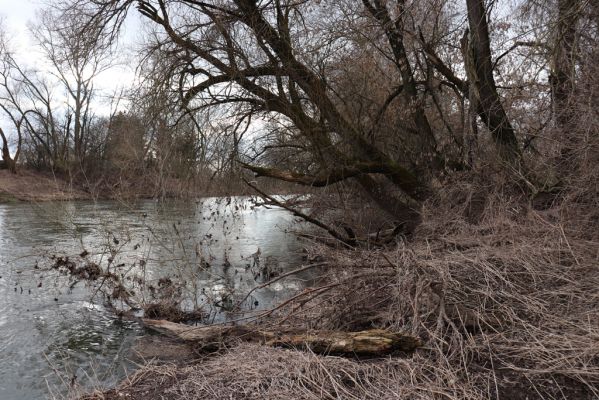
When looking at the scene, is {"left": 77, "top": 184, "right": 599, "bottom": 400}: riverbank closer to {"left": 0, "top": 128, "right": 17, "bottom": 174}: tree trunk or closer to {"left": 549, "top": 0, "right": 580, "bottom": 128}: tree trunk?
{"left": 549, "top": 0, "right": 580, "bottom": 128}: tree trunk

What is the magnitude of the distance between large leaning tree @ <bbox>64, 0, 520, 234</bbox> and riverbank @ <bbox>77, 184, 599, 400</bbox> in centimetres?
475

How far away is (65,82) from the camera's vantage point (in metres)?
39.9

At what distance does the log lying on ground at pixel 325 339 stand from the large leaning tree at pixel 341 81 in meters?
5.88

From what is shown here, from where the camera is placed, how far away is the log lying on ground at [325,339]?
4.33 metres

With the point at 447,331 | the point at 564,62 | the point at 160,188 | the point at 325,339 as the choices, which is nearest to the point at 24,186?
the point at 160,188

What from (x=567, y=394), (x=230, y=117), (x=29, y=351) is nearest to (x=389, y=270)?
(x=567, y=394)

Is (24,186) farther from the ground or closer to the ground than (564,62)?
closer to the ground

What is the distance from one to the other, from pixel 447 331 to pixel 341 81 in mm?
9626

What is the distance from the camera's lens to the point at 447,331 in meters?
4.37

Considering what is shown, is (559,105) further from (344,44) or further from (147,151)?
(147,151)

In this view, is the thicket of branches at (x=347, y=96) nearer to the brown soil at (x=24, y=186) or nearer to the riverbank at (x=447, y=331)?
the riverbank at (x=447, y=331)

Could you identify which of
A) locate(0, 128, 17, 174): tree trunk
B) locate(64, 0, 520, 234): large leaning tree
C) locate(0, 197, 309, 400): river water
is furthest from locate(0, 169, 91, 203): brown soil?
locate(64, 0, 520, 234): large leaning tree

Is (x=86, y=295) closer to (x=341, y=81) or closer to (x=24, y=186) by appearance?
(x=341, y=81)

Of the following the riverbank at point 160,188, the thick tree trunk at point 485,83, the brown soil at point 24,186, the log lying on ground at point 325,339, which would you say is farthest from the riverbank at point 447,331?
the brown soil at point 24,186
